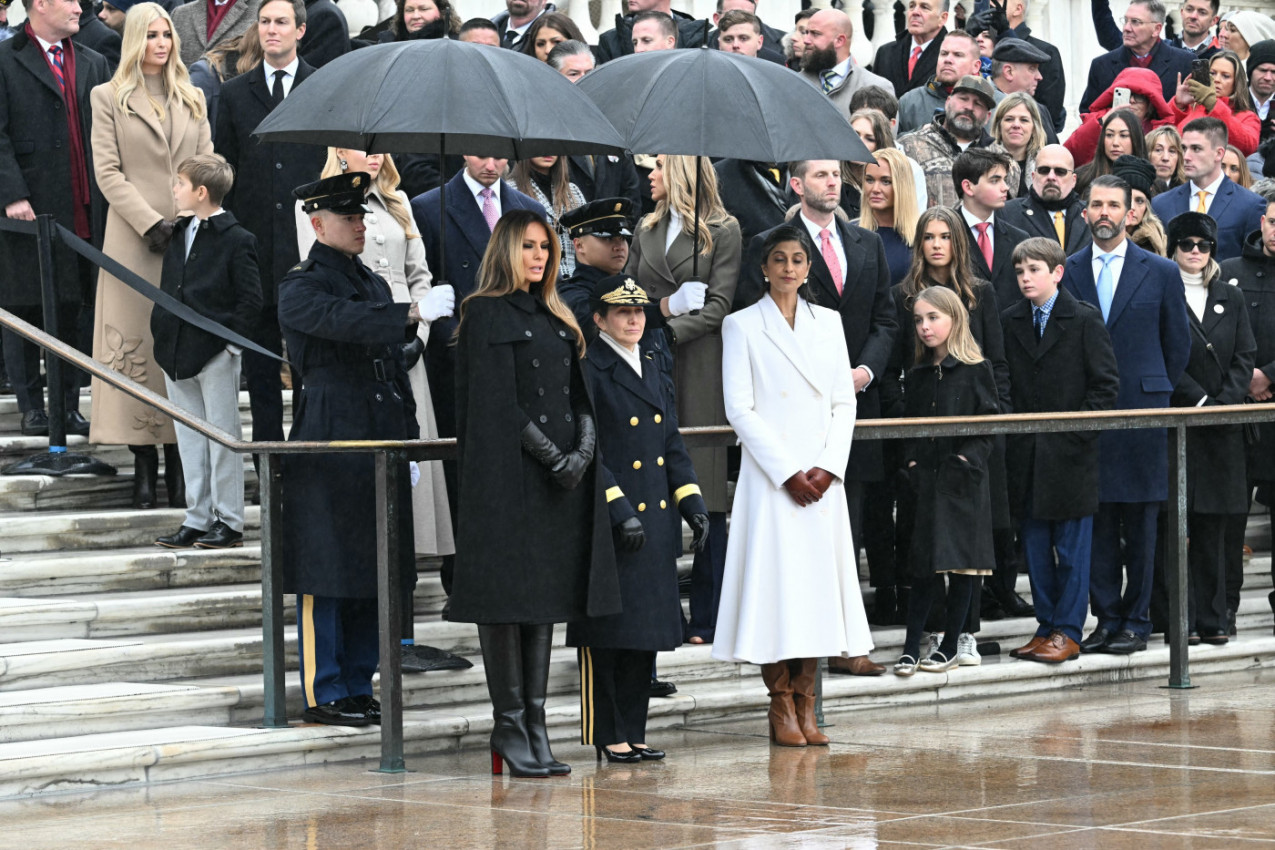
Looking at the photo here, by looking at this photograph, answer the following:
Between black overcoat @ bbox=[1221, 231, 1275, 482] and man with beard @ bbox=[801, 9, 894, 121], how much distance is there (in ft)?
7.12

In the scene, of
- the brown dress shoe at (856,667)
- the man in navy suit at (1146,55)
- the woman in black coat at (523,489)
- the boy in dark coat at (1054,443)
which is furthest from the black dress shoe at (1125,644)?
the man in navy suit at (1146,55)

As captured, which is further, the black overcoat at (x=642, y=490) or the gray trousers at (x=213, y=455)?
the gray trousers at (x=213, y=455)

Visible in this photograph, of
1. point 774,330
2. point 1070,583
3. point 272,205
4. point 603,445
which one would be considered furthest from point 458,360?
point 1070,583

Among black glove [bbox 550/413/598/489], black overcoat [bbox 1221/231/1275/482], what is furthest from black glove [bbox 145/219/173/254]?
black overcoat [bbox 1221/231/1275/482]

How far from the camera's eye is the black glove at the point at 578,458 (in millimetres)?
6840

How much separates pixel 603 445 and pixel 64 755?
1969 mm

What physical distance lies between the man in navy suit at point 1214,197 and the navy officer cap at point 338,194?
5.44m

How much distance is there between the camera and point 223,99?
9477mm

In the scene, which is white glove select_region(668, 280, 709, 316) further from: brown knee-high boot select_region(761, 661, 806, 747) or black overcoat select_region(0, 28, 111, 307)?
black overcoat select_region(0, 28, 111, 307)

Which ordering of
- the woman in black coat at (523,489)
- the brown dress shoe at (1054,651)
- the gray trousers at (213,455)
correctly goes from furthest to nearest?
1. the brown dress shoe at (1054,651)
2. the gray trousers at (213,455)
3. the woman in black coat at (523,489)

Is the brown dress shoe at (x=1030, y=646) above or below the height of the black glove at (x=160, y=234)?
below

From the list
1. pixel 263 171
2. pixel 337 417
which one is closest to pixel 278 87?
pixel 263 171

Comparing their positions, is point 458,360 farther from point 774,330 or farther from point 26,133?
point 26,133

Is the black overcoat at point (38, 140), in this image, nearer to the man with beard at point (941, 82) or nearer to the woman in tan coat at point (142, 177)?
the woman in tan coat at point (142, 177)
